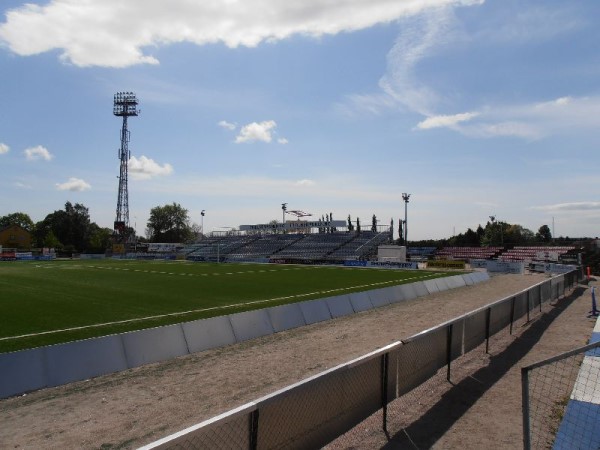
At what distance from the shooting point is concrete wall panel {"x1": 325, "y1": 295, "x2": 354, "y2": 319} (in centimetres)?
1877

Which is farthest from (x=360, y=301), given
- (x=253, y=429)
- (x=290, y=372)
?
(x=253, y=429)

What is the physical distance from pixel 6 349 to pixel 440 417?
1165 centimetres

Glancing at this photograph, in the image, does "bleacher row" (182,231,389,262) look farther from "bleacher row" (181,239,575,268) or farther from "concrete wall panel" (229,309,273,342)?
"concrete wall panel" (229,309,273,342)

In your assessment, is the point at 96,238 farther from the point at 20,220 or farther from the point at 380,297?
the point at 380,297

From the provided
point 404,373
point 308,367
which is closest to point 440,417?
point 404,373

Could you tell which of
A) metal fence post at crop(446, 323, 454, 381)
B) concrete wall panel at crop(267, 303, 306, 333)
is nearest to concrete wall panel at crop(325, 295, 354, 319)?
concrete wall panel at crop(267, 303, 306, 333)

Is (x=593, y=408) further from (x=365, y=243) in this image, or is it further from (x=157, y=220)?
(x=157, y=220)

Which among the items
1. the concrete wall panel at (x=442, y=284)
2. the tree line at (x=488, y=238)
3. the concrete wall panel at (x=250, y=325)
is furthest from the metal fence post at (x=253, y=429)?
the tree line at (x=488, y=238)

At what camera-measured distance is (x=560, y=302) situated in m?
22.6

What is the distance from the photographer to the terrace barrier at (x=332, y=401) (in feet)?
14.5

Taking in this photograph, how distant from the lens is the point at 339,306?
19281 mm

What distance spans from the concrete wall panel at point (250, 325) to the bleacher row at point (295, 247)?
52.4m

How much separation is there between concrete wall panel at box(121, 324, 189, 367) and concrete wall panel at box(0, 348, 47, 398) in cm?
199

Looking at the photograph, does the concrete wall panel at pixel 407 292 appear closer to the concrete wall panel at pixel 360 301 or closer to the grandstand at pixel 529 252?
the concrete wall panel at pixel 360 301
